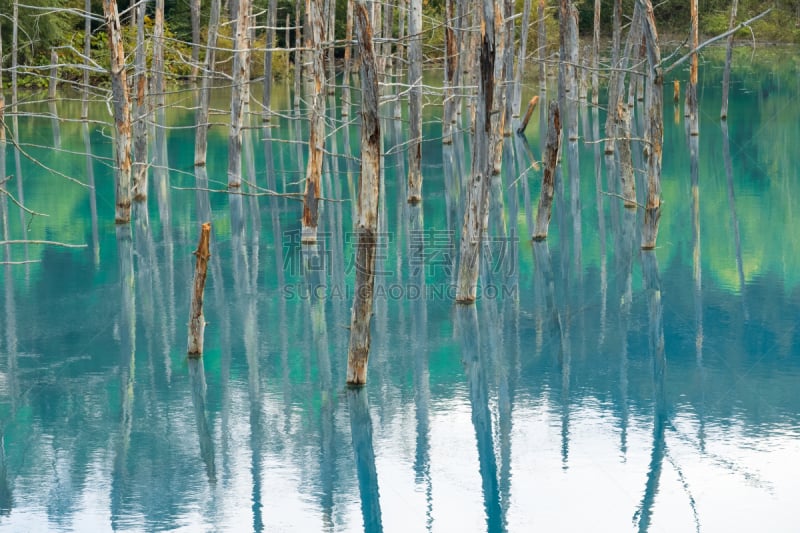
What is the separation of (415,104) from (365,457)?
35.4 ft

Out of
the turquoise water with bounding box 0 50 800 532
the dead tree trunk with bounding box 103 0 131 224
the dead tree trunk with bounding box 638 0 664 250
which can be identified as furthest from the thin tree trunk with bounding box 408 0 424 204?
the dead tree trunk with bounding box 103 0 131 224

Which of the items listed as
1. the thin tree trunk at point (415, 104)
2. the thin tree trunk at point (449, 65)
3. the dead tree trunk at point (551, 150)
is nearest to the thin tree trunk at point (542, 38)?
the thin tree trunk at point (449, 65)

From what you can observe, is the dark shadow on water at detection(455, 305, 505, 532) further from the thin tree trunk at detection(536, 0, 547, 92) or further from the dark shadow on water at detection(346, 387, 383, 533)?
the thin tree trunk at detection(536, 0, 547, 92)

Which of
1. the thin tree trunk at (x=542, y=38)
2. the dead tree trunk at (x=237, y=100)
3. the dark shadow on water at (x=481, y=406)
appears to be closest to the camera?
the dark shadow on water at (x=481, y=406)

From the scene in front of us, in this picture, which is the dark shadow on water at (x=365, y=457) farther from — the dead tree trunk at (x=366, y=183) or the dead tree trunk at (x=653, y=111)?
the dead tree trunk at (x=653, y=111)

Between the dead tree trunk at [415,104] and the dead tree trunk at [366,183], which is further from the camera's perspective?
the dead tree trunk at [415,104]

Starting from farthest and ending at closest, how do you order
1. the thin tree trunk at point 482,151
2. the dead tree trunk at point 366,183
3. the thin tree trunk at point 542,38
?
the thin tree trunk at point 542,38 < the thin tree trunk at point 482,151 < the dead tree trunk at point 366,183

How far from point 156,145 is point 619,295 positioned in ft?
59.6

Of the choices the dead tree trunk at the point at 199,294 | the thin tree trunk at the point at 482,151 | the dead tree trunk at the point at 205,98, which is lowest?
the dead tree trunk at the point at 199,294

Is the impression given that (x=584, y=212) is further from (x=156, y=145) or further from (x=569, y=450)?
(x=156, y=145)

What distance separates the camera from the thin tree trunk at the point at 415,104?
17078mm

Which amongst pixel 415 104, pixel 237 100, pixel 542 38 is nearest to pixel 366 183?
pixel 415 104

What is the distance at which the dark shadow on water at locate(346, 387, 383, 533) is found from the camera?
322 inches

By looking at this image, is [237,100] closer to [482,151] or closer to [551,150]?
[551,150]
